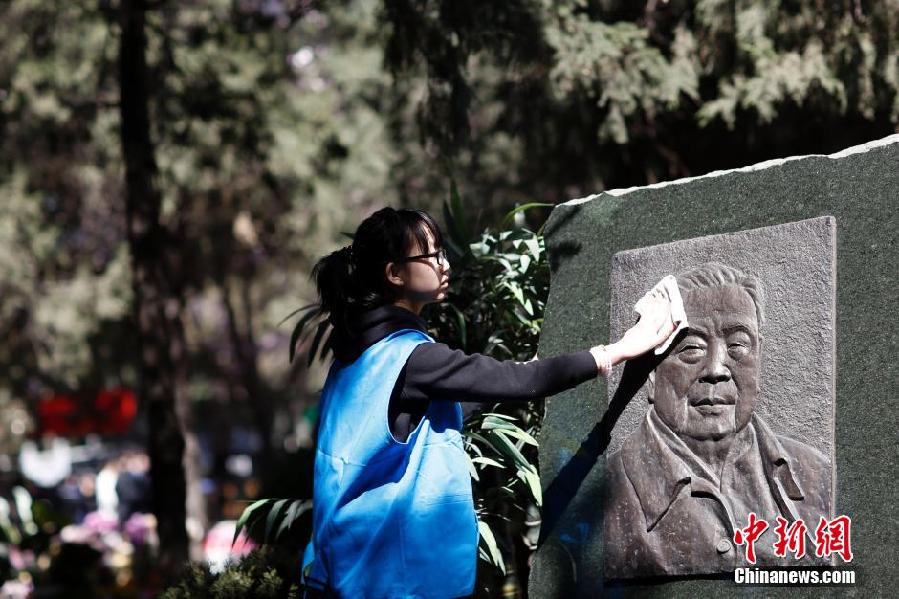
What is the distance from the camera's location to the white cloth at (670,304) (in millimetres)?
3748

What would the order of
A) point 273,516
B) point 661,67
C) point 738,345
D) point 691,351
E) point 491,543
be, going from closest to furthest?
point 738,345, point 691,351, point 491,543, point 273,516, point 661,67

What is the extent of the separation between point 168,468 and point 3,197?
8.51 meters

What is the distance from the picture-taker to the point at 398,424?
10.5ft

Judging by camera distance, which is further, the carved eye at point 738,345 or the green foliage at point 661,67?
the green foliage at point 661,67

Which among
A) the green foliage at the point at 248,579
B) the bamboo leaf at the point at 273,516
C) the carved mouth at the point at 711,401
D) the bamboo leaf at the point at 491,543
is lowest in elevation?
the green foliage at the point at 248,579

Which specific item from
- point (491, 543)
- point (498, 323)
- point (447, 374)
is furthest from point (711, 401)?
point (498, 323)

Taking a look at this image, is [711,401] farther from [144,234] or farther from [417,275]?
[144,234]

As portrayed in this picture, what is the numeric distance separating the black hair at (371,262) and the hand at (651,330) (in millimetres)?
697

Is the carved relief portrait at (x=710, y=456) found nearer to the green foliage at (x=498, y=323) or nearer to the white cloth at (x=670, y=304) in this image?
the white cloth at (x=670, y=304)

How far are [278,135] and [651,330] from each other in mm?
10282

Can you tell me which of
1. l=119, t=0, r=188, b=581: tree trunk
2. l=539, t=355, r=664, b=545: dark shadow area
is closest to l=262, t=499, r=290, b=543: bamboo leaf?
l=539, t=355, r=664, b=545: dark shadow area

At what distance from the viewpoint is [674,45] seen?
8.20m

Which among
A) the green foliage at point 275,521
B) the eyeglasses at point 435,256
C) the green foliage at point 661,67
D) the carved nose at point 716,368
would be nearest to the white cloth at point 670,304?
the carved nose at point 716,368

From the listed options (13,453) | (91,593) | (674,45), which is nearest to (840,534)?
(674,45)
